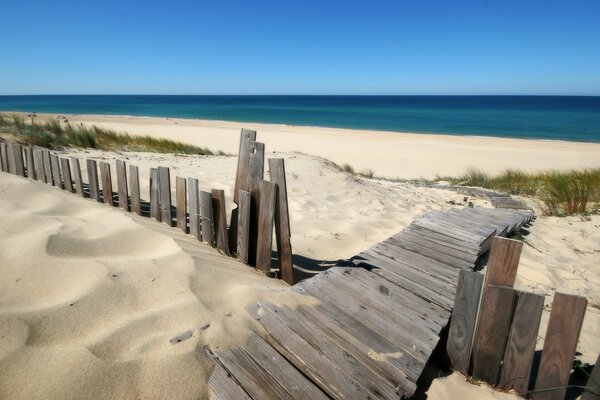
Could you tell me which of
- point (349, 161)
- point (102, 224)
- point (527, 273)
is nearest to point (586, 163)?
point (349, 161)

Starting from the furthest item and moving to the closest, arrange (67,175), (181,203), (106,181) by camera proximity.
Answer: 1. (67,175)
2. (106,181)
3. (181,203)

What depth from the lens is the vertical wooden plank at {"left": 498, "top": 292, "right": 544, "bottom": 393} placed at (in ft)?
6.41

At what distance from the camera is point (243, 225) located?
9.70 feet

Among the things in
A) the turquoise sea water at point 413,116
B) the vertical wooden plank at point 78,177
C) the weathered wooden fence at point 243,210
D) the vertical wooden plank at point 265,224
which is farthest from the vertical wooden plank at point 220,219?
the turquoise sea water at point 413,116

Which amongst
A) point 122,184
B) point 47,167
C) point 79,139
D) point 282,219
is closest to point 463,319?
point 282,219

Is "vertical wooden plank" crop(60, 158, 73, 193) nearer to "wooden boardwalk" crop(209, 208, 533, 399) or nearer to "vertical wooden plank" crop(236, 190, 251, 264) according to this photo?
"vertical wooden plank" crop(236, 190, 251, 264)

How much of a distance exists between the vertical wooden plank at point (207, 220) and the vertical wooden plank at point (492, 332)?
7.18 feet

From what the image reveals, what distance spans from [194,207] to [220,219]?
0.35 metres

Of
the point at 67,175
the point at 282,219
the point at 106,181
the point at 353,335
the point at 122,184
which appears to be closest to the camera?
A: the point at 353,335

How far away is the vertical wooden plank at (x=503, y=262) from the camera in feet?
6.34

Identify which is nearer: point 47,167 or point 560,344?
point 560,344

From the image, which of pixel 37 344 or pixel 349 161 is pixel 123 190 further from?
pixel 349 161

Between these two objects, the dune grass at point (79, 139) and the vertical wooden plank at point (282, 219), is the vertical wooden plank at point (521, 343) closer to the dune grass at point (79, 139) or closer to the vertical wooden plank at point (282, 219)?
the vertical wooden plank at point (282, 219)

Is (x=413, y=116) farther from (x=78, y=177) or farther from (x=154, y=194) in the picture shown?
(x=154, y=194)
